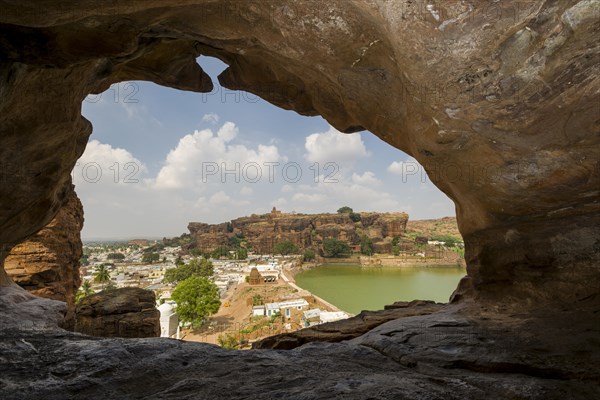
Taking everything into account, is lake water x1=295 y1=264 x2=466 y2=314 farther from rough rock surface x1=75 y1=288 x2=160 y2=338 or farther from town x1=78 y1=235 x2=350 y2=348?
rough rock surface x1=75 y1=288 x2=160 y2=338

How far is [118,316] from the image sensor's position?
10914 millimetres

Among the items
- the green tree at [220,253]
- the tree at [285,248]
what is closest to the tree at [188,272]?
the tree at [285,248]

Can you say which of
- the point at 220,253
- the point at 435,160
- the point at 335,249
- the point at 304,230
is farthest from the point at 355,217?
the point at 435,160

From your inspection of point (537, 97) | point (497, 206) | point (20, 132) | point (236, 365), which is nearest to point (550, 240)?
point (497, 206)

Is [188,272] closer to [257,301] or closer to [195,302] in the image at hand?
[257,301]

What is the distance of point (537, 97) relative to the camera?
126 inches

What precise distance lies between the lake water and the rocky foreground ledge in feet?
115

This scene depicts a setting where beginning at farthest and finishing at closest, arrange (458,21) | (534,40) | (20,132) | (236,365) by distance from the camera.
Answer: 1. (20,132)
2. (236,365)
3. (458,21)
4. (534,40)

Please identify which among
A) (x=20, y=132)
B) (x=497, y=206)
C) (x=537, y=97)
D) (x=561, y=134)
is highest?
(x=20, y=132)

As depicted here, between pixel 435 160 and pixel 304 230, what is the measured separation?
93.6 m

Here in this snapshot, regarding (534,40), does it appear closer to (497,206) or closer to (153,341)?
(497,206)

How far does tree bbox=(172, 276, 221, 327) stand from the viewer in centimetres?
3366

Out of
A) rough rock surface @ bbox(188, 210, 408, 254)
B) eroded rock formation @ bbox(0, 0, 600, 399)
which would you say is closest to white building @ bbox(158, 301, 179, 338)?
eroded rock formation @ bbox(0, 0, 600, 399)

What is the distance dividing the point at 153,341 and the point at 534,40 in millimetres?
5487
